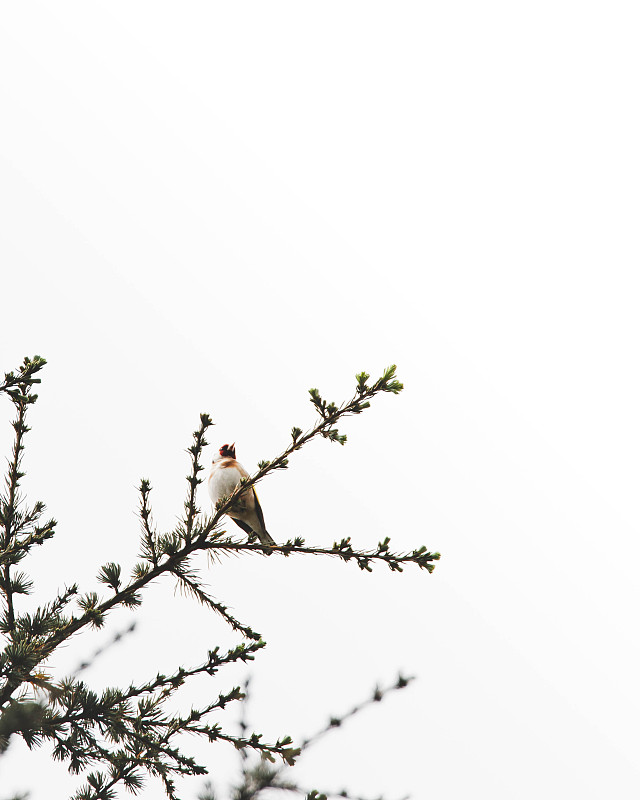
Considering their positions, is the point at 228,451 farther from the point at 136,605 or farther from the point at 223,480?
the point at 136,605

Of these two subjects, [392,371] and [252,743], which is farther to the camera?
[392,371]

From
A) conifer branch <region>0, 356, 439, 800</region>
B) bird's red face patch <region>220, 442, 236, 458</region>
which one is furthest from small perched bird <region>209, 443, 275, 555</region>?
conifer branch <region>0, 356, 439, 800</region>

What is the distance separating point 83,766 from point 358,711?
1.16 meters

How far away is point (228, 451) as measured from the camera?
629cm

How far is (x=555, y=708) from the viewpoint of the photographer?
152250 millimetres

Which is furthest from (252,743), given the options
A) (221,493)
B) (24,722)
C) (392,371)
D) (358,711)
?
(221,493)

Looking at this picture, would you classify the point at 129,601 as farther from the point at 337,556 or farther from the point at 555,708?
the point at 555,708

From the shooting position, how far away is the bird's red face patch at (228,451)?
20.3 ft

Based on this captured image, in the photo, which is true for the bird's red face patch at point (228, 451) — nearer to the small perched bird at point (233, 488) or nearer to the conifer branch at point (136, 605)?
the small perched bird at point (233, 488)

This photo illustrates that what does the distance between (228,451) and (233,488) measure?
74 cm

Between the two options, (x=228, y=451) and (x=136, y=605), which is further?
(x=228, y=451)

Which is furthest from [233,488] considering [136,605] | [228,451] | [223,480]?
[136,605]

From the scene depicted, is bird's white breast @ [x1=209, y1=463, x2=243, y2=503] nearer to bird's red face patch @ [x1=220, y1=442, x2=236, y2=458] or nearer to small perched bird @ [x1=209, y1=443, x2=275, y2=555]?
small perched bird @ [x1=209, y1=443, x2=275, y2=555]

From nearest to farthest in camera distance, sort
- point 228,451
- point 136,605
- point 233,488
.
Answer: point 136,605
point 233,488
point 228,451
